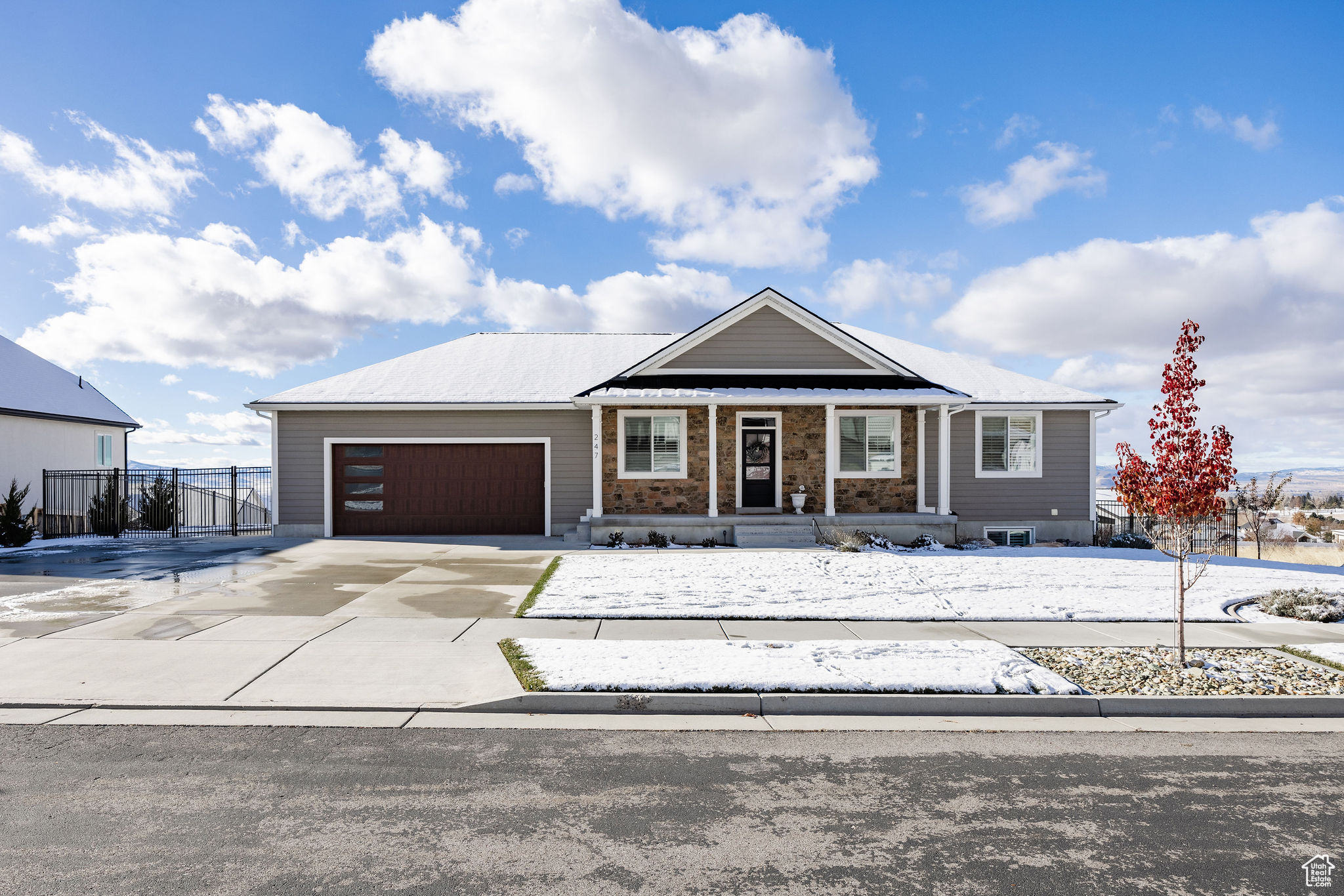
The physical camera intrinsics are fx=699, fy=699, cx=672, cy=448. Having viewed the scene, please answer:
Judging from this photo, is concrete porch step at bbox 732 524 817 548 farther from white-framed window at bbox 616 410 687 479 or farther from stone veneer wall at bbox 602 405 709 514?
white-framed window at bbox 616 410 687 479

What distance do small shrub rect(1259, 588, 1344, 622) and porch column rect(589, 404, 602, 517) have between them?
1241 centimetres

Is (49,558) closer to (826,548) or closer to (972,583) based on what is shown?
(826,548)

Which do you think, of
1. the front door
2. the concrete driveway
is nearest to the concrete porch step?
the front door

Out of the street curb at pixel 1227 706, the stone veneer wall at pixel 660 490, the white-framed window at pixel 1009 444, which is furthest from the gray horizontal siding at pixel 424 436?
the street curb at pixel 1227 706

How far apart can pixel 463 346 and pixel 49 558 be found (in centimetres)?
1126

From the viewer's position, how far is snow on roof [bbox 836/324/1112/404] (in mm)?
18234

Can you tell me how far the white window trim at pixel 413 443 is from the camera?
17.8m

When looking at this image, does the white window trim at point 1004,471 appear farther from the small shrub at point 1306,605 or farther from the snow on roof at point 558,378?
the small shrub at point 1306,605

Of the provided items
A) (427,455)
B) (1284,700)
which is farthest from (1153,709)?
(427,455)

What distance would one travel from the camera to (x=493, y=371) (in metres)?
19.6

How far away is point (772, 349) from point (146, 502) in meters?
17.5

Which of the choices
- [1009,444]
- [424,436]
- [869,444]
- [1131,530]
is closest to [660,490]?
[869,444]

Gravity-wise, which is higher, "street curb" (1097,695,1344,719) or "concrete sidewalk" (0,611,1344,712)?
"concrete sidewalk" (0,611,1344,712)

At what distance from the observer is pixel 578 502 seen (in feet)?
59.1
